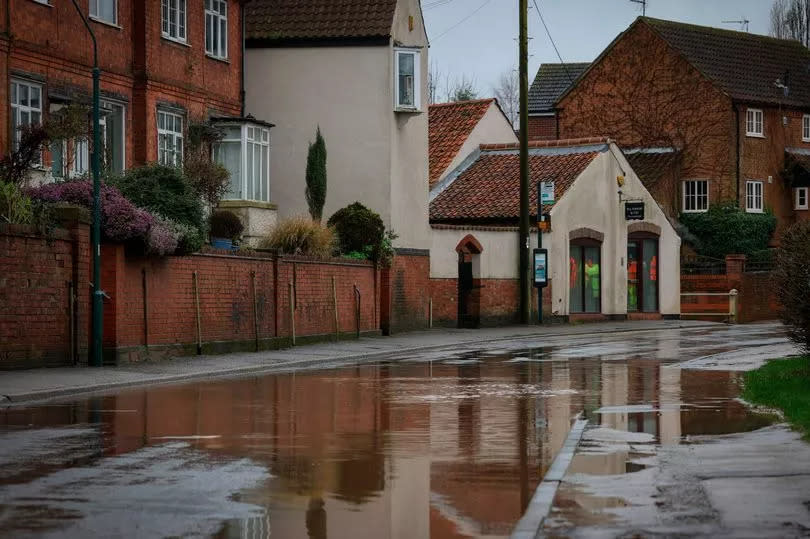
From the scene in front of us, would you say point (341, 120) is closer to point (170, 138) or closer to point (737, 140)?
point (170, 138)

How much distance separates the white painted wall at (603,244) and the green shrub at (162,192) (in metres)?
14.1

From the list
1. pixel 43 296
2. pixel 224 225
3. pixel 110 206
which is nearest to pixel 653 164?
pixel 224 225

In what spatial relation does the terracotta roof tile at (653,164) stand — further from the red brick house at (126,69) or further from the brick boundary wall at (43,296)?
the brick boundary wall at (43,296)

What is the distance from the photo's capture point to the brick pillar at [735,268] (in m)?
54.4

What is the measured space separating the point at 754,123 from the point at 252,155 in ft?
103

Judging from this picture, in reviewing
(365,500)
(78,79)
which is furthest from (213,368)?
(365,500)

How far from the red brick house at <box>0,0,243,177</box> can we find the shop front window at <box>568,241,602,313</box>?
14818 millimetres

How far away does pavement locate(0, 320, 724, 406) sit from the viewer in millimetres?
20433

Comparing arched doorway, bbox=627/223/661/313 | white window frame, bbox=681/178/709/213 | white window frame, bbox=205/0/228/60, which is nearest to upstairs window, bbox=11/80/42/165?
white window frame, bbox=205/0/228/60

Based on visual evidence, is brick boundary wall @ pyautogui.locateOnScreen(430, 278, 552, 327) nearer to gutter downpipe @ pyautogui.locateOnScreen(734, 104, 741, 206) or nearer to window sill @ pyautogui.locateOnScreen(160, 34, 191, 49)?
window sill @ pyautogui.locateOnScreen(160, 34, 191, 49)

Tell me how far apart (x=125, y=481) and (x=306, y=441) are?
313 centimetres

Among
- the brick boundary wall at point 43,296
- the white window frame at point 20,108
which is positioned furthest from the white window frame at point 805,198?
the brick boundary wall at point 43,296

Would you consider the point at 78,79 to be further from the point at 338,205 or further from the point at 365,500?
the point at 365,500

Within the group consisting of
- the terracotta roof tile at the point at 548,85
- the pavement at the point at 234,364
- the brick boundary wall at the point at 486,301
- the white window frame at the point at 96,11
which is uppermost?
the terracotta roof tile at the point at 548,85
